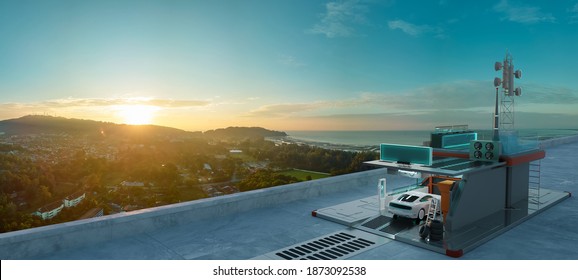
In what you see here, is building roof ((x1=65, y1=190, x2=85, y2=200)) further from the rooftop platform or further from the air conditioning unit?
the air conditioning unit

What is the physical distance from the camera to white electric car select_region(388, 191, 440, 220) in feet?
29.7

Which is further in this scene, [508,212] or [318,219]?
[508,212]

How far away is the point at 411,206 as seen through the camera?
904 cm

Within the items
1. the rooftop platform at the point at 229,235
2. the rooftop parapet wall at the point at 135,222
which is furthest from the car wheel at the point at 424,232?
the rooftop parapet wall at the point at 135,222

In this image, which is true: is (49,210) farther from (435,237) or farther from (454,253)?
(454,253)

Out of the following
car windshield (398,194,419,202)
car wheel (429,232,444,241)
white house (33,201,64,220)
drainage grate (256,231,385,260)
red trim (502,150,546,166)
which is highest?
red trim (502,150,546,166)

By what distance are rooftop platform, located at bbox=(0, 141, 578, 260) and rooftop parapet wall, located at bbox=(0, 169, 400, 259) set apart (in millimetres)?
15

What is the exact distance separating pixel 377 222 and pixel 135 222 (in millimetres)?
6136

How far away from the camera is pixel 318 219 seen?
9.59 meters

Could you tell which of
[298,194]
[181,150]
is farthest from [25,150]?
[298,194]

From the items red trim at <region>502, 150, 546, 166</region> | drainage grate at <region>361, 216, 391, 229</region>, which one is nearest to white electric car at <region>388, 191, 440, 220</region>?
drainage grate at <region>361, 216, 391, 229</region>

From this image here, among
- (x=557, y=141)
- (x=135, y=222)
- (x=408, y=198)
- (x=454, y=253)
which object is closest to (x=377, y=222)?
(x=408, y=198)
